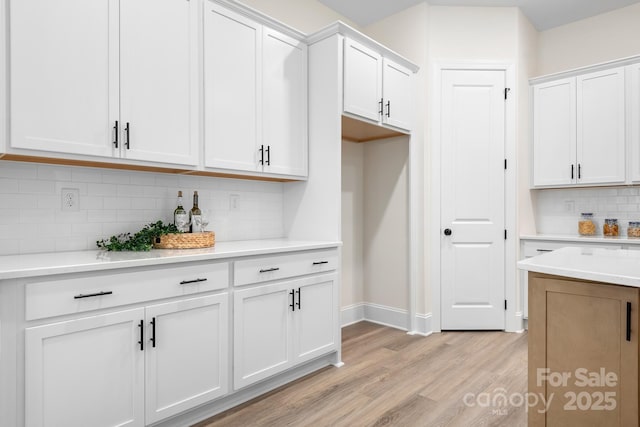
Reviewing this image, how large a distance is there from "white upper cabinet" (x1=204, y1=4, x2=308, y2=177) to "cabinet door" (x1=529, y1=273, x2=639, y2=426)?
6.06ft

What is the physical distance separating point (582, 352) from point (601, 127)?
117 inches

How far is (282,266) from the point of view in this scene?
97.3 inches

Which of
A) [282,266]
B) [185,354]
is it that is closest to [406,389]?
[282,266]

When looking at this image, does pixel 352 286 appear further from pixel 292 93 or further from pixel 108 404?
pixel 108 404

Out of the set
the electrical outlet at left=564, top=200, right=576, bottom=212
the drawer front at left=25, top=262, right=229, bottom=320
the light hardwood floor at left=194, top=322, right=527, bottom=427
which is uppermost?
the electrical outlet at left=564, top=200, right=576, bottom=212

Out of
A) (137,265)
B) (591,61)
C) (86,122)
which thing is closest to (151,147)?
(86,122)

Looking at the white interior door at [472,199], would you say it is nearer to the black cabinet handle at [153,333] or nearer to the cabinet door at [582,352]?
the cabinet door at [582,352]

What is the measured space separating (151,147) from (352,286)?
251 cm

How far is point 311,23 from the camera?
3.53 meters

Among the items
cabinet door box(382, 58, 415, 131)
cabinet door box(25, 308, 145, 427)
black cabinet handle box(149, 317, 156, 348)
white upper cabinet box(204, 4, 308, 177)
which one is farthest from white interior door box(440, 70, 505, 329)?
cabinet door box(25, 308, 145, 427)

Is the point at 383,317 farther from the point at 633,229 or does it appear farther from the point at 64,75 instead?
the point at 64,75

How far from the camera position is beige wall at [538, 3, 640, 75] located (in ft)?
12.3

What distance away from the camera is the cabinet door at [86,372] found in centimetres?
154

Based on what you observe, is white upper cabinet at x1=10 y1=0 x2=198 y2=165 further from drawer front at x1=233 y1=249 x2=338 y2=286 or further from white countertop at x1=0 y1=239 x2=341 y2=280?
drawer front at x1=233 y1=249 x2=338 y2=286
